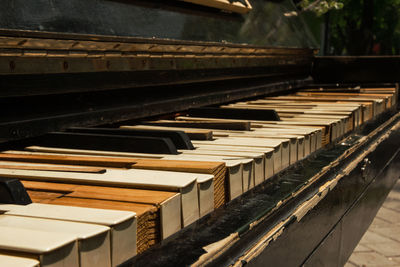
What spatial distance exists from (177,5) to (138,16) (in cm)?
40

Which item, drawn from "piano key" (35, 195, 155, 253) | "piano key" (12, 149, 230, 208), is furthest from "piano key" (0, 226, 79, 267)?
"piano key" (12, 149, 230, 208)

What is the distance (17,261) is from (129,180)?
1.31 feet

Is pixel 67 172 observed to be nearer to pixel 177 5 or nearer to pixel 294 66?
pixel 177 5

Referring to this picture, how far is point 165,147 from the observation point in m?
1.32

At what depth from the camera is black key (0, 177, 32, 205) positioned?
2.71 ft

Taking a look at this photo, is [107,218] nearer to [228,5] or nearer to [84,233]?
[84,233]

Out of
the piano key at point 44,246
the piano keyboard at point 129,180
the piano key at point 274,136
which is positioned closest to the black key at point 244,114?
the piano keyboard at point 129,180

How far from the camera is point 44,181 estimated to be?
102 centimetres

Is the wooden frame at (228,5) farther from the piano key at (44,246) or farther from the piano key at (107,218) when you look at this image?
the piano key at (44,246)

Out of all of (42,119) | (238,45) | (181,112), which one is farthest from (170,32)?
(42,119)

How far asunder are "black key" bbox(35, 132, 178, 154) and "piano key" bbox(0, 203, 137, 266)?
532 millimetres

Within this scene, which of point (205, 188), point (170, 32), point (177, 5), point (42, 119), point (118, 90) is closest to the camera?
point (205, 188)

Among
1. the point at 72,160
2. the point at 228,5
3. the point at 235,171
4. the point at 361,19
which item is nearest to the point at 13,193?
the point at 72,160

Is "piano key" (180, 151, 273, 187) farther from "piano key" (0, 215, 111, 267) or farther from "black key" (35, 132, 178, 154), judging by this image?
"piano key" (0, 215, 111, 267)
